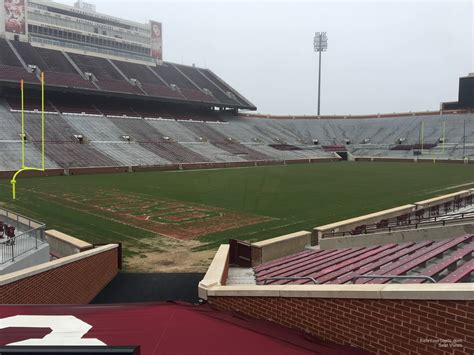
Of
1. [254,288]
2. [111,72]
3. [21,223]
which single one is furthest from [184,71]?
[254,288]

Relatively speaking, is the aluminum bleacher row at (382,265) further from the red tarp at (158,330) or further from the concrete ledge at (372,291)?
the red tarp at (158,330)

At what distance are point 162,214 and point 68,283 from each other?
10.3 m

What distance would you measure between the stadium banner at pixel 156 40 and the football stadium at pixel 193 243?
18110 mm

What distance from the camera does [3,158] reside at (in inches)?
1531

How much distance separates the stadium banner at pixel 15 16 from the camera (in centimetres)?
6169

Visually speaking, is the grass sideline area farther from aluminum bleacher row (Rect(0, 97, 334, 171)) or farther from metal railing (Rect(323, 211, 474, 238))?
aluminum bleacher row (Rect(0, 97, 334, 171))

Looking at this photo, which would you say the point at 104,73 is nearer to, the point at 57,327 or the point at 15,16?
the point at 15,16

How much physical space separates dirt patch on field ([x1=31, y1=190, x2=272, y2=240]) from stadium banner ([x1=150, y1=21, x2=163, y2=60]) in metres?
59.9

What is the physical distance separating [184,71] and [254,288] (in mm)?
81582

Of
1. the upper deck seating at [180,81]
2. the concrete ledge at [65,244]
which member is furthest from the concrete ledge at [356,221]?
the upper deck seating at [180,81]

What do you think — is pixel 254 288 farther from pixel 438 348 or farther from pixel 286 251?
pixel 286 251

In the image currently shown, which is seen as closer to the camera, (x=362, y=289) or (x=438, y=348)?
(x=438, y=348)

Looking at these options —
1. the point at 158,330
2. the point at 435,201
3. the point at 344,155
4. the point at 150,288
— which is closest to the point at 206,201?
the point at 435,201

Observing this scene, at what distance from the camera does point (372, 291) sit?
4.61 m
